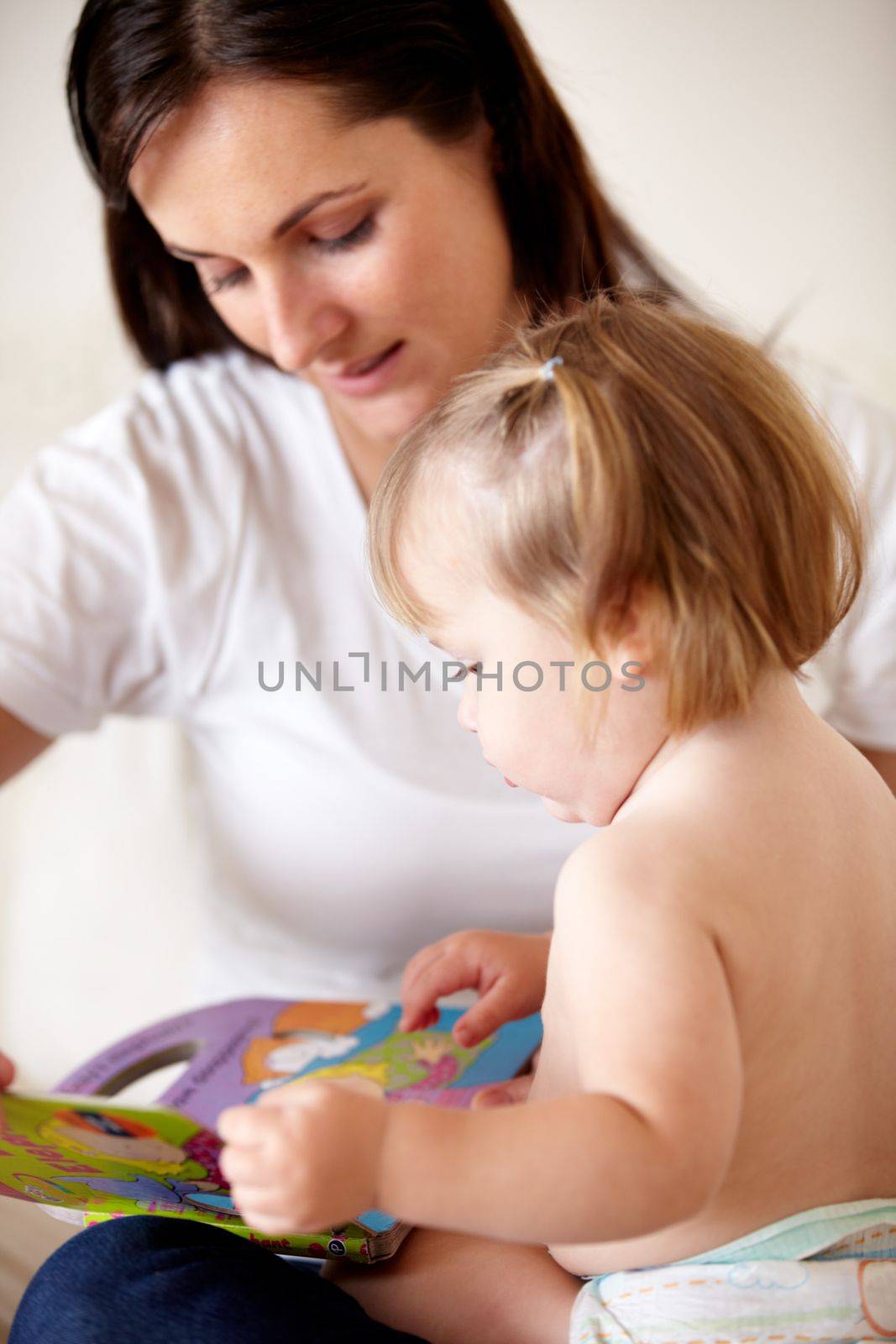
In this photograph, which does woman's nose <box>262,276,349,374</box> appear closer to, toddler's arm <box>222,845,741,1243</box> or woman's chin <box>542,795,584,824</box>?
woman's chin <box>542,795,584,824</box>

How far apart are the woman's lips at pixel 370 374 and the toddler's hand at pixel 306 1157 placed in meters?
0.58

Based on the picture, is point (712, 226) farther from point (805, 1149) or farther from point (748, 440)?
point (805, 1149)

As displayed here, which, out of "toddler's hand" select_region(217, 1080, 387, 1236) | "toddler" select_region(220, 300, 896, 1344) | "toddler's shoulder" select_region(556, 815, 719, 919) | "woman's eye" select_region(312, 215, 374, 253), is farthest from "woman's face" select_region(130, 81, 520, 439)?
"toddler's hand" select_region(217, 1080, 387, 1236)

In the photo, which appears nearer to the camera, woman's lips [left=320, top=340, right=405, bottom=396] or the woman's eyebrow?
the woman's eyebrow

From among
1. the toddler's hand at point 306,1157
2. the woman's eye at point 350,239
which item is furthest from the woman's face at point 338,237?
the toddler's hand at point 306,1157

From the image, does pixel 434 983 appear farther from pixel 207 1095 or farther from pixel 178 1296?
pixel 178 1296

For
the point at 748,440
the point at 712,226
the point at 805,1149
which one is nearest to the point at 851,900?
the point at 805,1149

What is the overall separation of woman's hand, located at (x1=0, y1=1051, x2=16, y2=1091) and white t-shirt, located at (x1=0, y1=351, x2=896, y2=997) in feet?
1.04

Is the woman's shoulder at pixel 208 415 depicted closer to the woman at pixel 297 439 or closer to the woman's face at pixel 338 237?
the woman at pixel 297 439

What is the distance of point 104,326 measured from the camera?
162cm

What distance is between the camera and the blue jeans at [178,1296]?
0.57 meters

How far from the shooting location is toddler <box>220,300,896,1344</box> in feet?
1.59

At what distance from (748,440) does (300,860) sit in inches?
23.5

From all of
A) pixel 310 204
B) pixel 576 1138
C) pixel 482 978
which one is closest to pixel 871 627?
pixel 482 978
